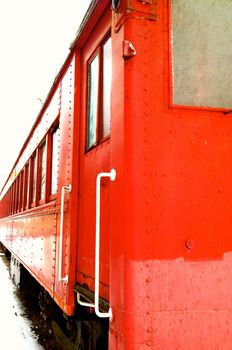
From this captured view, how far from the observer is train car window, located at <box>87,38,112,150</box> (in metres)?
3.02

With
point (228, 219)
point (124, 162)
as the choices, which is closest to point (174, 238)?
point (228, 219)

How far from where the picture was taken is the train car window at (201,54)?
2.30 meters

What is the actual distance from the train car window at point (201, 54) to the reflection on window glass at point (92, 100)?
1020mm

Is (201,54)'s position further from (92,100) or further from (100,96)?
(92,100)

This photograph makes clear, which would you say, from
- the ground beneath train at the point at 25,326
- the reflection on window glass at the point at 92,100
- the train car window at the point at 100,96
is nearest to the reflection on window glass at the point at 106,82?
the train car window at the point at 100,96

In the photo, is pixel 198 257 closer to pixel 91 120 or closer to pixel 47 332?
pixel 91 120

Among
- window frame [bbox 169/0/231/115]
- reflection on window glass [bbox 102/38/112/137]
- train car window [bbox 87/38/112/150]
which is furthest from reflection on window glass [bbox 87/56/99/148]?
window frame [bbox 169/0/231/115]

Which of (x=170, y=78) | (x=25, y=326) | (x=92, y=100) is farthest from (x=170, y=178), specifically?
(x=25, y=326)

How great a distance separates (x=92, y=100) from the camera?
338 centimetres

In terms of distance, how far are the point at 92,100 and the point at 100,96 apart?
0.24 meters

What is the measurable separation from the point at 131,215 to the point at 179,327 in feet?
2.00

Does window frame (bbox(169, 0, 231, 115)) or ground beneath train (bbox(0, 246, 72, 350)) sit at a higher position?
window frame (bbox(169, 0, 231, 115))

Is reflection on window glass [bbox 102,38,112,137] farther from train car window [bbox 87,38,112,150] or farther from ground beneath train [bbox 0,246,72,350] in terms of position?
ground beneath train [bbox 0,246,72,350]

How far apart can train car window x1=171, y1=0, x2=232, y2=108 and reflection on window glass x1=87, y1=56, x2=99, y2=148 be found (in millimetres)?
1020
